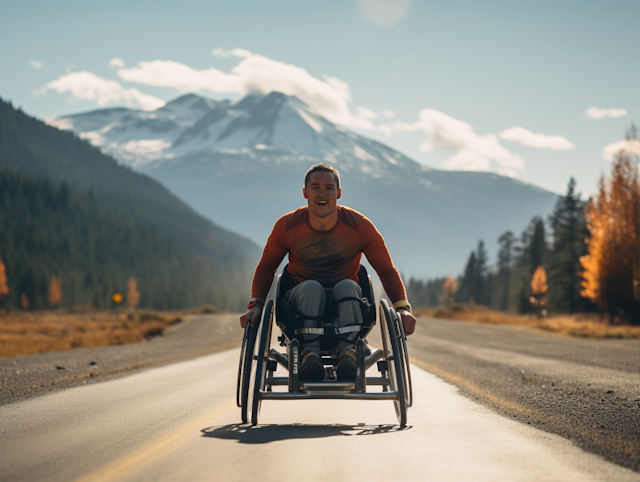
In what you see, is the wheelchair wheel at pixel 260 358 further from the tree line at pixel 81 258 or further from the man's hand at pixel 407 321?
the tree line at pixel 81 258

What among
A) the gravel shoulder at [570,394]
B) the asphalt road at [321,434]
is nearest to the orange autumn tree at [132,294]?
the gravel shoulder at [570,394]

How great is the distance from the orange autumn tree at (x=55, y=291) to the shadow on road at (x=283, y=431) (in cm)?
10280

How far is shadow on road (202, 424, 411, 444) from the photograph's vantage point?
14.8 feet

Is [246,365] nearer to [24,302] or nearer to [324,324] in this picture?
[324,324]

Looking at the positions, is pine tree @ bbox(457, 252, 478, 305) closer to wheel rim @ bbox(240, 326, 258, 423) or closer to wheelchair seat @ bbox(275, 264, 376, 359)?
wheelchair seat @ bbox(275, 264, 376, 359)

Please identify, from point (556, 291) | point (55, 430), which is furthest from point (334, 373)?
point (556, 291)

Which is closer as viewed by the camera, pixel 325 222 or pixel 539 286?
pixel 325 222

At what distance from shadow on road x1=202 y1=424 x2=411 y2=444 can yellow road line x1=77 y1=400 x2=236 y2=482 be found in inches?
7.3

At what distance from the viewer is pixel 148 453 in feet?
12.9

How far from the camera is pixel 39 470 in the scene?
11.2 ft

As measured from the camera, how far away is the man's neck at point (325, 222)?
215 inches

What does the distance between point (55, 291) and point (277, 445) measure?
344ft

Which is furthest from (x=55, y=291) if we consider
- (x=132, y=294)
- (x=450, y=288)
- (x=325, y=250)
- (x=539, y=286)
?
(x=325, y=250)

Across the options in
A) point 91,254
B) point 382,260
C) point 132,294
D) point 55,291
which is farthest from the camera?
point 91,254
